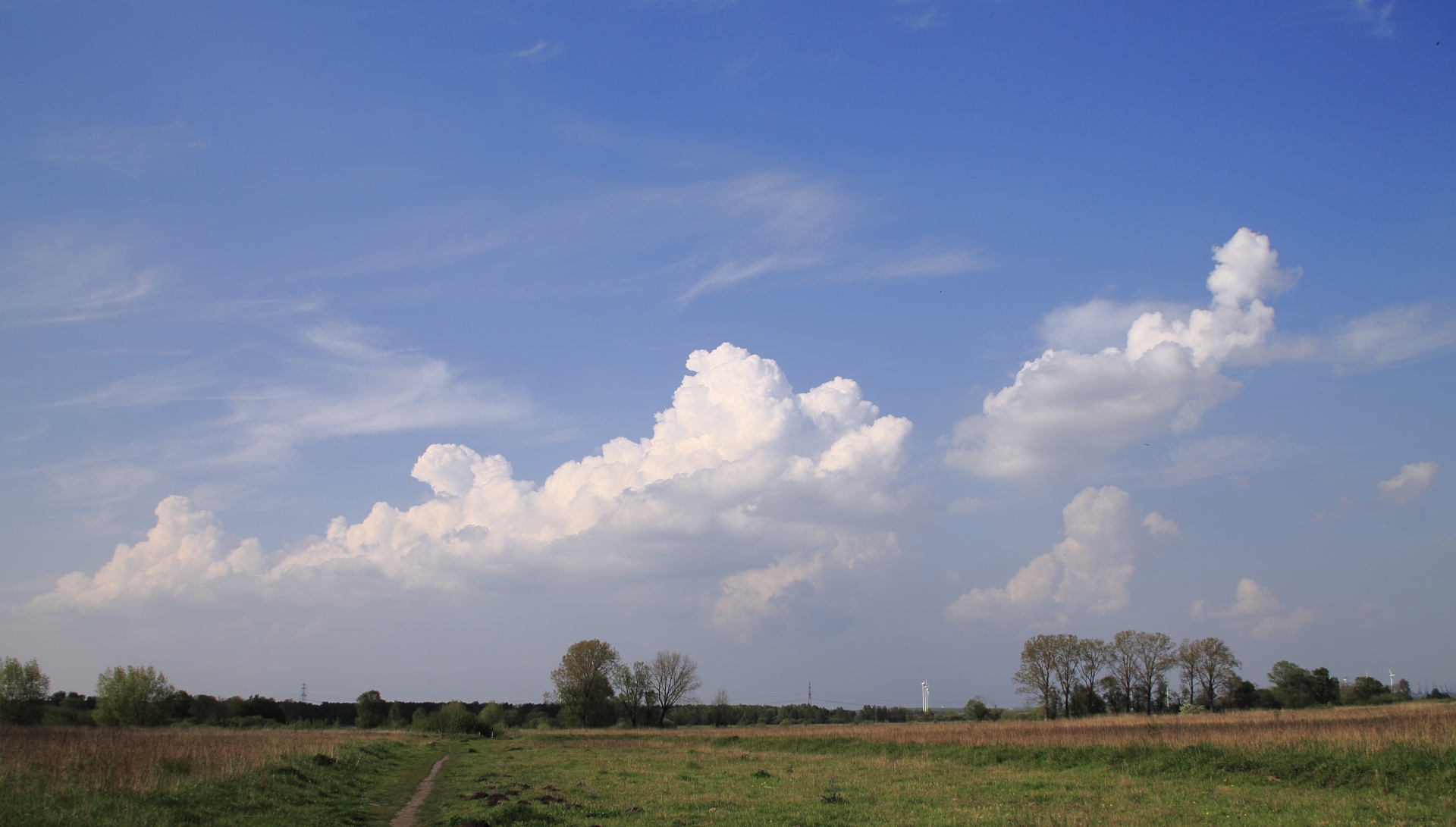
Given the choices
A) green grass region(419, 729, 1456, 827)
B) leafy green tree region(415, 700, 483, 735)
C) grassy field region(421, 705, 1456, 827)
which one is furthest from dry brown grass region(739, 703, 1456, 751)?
leafy green tree region(415, 700, 483, 735)

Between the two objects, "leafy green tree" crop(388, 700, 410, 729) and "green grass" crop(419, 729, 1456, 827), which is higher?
"green grass" crop(419, 729, 1456, 827)

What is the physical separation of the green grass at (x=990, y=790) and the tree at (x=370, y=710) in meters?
89.1

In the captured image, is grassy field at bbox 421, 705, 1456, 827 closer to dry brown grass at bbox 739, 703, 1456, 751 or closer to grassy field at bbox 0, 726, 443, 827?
dry brown grass at bbox 739, 703, 1456, 751

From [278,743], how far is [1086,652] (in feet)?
313

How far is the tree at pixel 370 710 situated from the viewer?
367ft

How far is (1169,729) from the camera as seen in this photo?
35.8m

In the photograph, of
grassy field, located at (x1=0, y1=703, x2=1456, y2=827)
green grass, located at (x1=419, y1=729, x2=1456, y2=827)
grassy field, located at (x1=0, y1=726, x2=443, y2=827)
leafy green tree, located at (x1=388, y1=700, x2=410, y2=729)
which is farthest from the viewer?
leafy green tree, located at (x1=388, y1=700, x2=410, y2=729)

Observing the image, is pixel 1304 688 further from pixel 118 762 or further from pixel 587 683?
pixel 118 762

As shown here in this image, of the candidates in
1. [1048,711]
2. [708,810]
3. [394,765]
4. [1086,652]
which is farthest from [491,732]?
[708,810]

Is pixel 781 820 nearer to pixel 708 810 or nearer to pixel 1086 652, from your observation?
pixel 708 810

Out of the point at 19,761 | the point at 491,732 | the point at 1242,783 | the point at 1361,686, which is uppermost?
the point at 19,761

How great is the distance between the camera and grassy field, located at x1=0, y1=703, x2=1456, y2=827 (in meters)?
17.2

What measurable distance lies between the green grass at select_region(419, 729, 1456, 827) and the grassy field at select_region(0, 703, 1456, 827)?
9 centimetres

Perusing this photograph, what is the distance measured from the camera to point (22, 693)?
2884 inches
